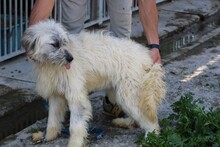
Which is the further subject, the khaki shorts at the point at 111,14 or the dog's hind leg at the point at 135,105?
the khaki shorts at the point at 111,14

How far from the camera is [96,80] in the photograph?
504 centimetres

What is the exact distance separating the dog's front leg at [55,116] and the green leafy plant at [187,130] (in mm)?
732

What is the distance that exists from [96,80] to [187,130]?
36.5 inches

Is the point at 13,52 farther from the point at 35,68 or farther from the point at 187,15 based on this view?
the point at 187,15

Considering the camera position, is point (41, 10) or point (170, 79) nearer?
point (41, 10)

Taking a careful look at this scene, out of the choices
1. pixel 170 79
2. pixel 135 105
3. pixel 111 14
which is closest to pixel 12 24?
pixel 170 79

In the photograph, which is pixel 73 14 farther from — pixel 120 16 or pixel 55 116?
pixel 55 116

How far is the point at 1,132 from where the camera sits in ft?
18.4

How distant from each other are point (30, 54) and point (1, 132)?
4.41 feet

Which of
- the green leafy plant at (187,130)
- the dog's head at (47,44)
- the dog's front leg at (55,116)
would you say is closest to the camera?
the dog's head at (47,44)

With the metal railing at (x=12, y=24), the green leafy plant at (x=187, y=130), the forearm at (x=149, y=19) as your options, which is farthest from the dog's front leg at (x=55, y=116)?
the metal railing at (x=12, y=24)

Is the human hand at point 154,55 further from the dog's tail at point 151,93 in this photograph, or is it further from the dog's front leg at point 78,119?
the dog's front leg at point 78,119

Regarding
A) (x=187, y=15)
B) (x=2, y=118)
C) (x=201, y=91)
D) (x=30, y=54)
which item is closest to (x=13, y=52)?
(x=2, y=118)

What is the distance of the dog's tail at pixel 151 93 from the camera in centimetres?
502
